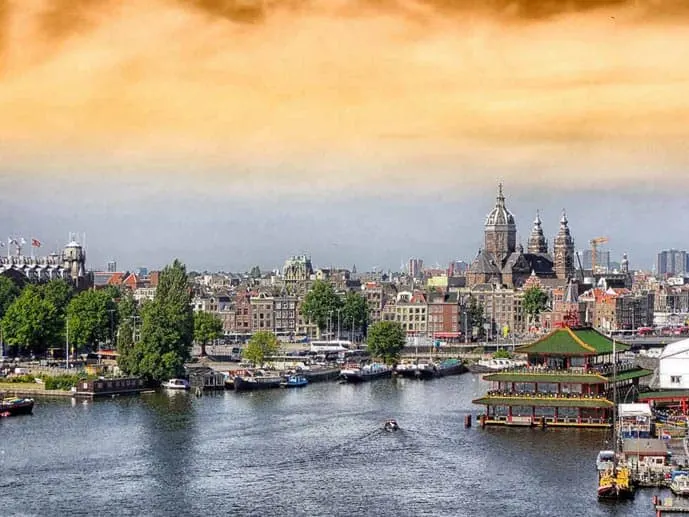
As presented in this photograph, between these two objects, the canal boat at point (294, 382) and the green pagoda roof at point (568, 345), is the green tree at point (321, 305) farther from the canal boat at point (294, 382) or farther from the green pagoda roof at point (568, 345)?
the green pagoda roof at point (568, 345)

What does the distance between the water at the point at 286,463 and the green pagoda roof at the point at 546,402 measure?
4.64 ft

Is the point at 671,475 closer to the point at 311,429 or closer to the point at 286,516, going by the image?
the point at 286,516

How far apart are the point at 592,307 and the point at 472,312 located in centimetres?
1505

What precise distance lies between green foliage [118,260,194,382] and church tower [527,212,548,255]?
103406 millimetres

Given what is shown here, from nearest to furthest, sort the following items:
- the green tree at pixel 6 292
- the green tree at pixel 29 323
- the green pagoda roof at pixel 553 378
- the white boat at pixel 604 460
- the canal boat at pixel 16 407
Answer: the white boat at pixel 604 460 < the green pagoda roof at pixel 553 378 < the canal boat at pixel 16 407 < the green tree at pixel 29 323 < the green tree at pixel 6 292

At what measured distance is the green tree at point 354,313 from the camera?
142875 millimetres

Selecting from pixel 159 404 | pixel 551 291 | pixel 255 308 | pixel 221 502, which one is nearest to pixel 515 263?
pixel 551 291

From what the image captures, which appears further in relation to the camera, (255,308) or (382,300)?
(382,300)

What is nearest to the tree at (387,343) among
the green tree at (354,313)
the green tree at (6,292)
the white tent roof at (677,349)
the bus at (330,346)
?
the bus at (330,346)

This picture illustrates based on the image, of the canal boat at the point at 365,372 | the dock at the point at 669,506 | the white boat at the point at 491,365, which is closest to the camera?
the dock at the point at 669,506

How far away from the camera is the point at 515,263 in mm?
175375

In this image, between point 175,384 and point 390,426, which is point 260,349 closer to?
point 175,384

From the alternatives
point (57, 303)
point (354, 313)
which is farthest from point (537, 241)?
point (57, 303)

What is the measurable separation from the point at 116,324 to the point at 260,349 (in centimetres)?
1446
